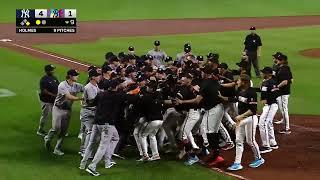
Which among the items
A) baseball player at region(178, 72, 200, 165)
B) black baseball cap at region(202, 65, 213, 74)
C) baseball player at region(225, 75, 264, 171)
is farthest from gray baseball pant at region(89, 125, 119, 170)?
baseball player at region(225, 75, 264, 171)

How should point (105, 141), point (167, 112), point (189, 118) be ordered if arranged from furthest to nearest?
point (167, 112), point (189, 118), point (105, 141)

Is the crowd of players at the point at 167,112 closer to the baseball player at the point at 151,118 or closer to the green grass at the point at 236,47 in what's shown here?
the baseball player at the point at 151,118

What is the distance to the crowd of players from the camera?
11578mm

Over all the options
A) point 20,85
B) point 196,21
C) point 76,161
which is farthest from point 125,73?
point 196,21

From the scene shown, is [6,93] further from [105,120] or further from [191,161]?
[191,161]

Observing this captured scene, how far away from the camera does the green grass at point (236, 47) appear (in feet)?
71.4

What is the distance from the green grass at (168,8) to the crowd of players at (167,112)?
37849 millimetres

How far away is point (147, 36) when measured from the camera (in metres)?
38.2

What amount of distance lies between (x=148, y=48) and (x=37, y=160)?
20.2 metres

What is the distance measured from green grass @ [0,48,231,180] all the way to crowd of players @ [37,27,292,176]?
316 mm

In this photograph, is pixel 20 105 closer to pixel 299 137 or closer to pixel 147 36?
pixel 299 137

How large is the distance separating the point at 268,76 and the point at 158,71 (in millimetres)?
2604

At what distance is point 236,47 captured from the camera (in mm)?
32031

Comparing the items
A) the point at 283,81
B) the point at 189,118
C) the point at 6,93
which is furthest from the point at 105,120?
the point at 6,93
